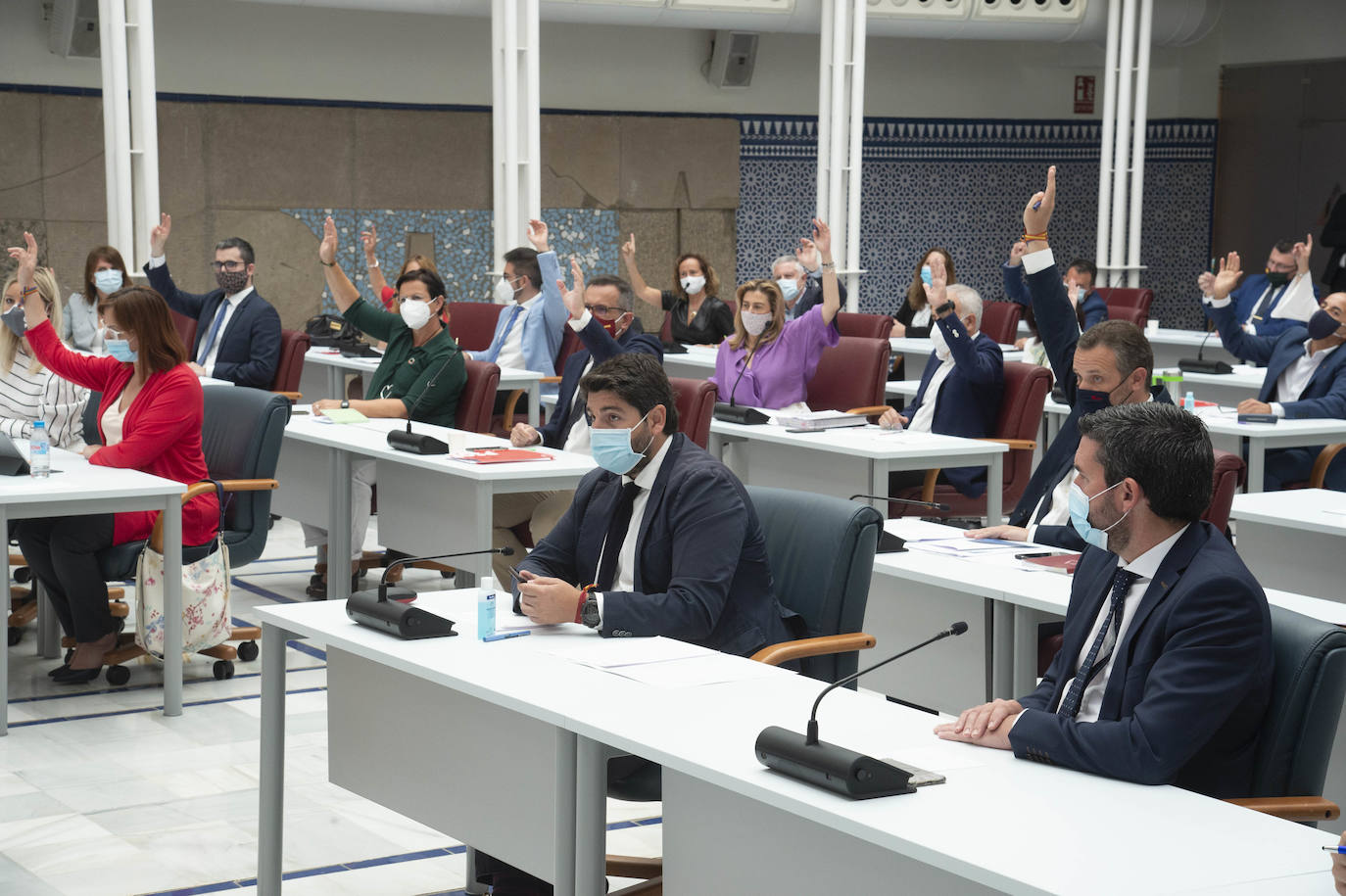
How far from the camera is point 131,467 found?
17.8 feet

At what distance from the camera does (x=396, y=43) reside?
13.0 meters

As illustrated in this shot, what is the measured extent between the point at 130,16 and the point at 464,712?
8410mm

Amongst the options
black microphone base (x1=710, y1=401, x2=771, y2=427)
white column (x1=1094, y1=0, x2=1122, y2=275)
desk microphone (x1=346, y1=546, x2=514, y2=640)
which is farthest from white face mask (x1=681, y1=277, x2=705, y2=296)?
desk microphone (x1=346, y1=546, x2=514, y2=640)

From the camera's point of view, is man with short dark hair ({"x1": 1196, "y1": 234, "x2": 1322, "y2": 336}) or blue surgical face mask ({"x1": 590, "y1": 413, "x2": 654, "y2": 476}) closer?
blue surgical face mask ({"x1": 590, "y1": 413, "x2": 654, "y2": 476})

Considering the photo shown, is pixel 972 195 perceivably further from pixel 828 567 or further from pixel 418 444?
pixel 828 567

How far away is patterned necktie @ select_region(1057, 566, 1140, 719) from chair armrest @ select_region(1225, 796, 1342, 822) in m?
0.31

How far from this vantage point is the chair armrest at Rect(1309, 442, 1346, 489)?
6.45 meters

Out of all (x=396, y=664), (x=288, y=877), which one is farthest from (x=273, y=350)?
(x=396, y=664)

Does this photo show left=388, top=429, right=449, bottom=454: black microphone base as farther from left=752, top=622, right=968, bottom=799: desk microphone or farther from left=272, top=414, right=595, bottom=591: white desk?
left=752, top=622, right=968, bottom=799: desk microphone

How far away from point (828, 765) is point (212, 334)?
6781 millimetres

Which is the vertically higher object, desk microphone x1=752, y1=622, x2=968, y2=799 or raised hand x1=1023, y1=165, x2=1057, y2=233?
raised hand x1=1023, y1=165, x2=1057, y2=233

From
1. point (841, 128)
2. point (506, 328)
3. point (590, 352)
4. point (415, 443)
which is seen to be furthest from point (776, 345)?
point (841, 128)

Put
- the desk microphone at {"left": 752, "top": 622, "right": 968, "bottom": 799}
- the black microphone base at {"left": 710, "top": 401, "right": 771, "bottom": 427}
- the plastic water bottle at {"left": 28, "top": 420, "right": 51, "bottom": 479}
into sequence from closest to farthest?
the desk microphone at {"left": 752, "top": 622, "right": 968, "bottom": 799}, the plastic water bottle at {"left": 28, "top": 420, "right": 51, "bottom": 479}, the black microphone base at {"left": 710, "top": 401, "right": 771, "bottom": 427}

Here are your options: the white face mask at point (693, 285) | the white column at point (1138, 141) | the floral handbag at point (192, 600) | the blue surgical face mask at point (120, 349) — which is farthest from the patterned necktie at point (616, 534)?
the white column at point (1138, 141)
